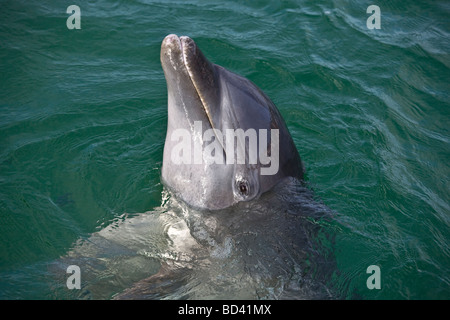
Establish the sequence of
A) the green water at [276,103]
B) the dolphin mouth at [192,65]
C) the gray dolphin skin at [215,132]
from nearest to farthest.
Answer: the dolphin mouth at [192,65] → the gray dolphin skin at [215,132] → the green water at [276,103]

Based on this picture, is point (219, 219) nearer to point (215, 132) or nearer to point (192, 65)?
point (215, 132)

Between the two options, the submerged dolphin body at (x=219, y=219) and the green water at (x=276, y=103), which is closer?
the submerged dolphin body at (x=219, y=219)

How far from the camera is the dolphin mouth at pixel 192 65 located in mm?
5281

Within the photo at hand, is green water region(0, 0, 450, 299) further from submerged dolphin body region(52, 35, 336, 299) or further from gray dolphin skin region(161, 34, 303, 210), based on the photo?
gray dolphin skin region(161, 34, 303, 210)

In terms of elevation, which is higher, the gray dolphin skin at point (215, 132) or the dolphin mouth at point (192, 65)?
the dolphin mouth at point (192, 65)

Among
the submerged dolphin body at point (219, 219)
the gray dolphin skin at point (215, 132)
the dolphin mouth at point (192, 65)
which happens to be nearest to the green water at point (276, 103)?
the submerged dolphin body at point (219, 219)

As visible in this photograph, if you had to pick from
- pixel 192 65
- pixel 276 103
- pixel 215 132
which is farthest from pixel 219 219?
pixel 276 103

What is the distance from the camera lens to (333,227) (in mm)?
6184

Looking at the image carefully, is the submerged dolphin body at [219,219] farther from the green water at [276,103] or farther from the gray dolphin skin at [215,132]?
the green water at [276,103]

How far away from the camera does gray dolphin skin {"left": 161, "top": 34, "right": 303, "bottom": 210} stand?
539 centimetres
